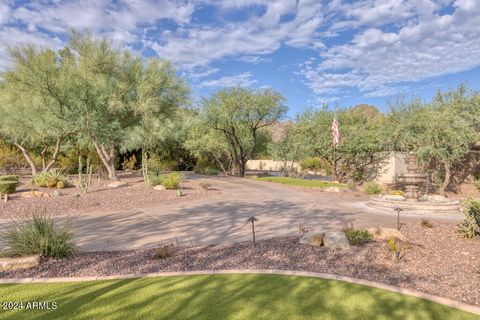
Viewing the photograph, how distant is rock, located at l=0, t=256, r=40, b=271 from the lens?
16.7ft

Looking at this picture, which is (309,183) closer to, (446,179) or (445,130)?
(446,179)

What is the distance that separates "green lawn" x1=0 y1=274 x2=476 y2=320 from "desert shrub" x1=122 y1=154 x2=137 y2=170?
82.8 ft

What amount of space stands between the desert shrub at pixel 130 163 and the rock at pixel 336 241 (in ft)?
82.8

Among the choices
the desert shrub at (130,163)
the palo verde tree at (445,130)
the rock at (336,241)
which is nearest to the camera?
the rock at (336,241)

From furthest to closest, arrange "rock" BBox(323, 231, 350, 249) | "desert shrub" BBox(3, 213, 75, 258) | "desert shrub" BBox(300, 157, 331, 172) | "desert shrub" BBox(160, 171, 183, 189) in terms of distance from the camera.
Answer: "desert shrub" BBox(300, 157, 331, 172) → "desert shrub" BBox(160, 171, 183, 189) → "rock" BBox(323, 231, 350, 249) → "desert shrub" BBox(3, 213, 75, 258)

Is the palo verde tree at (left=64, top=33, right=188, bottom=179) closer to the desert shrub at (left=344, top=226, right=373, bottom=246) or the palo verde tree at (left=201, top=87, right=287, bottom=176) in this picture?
the palo verde tree at (left=201, top=87, right=287, bottom=176)

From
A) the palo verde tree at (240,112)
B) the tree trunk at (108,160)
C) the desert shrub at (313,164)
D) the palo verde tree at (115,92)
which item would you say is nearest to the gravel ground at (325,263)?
the palo verde tree at (115,92)

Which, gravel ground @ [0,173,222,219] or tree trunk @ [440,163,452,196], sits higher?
tree trunk @ [440,163,452,196]

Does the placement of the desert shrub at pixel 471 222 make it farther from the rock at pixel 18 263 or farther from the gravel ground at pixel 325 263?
the rock at pixel 18 263

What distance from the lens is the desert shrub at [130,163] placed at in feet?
94.1

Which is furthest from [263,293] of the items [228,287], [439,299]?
[439,299]

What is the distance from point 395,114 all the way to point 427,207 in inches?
423

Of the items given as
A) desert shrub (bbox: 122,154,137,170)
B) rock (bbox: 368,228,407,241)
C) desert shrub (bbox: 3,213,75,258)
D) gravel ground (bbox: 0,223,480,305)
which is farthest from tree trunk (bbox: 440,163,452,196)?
desert shrub (bbox: 122,154,137,170)

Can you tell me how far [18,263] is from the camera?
5.12m
